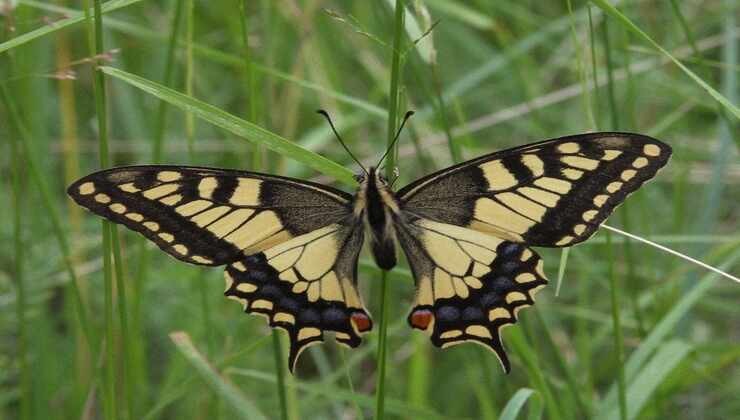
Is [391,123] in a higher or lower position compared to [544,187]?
higher

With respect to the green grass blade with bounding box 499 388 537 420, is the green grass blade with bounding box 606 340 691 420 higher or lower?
lower

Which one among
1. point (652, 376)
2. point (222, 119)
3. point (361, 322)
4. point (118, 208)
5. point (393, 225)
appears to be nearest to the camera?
point (222, 119)

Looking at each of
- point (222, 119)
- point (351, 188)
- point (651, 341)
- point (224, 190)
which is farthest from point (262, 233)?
point (351, 188)

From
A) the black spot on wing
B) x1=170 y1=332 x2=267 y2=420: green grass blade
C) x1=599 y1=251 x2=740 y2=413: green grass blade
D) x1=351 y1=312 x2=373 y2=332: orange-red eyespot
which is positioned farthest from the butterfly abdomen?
x1=599 y1=251 x2=740 y2=413: green grass blade

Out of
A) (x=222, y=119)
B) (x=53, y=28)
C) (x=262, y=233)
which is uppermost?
(x=53, y=28)

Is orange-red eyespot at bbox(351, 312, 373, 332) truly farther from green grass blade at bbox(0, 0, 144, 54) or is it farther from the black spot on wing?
green grass blade at bbox(0, 0, 144, 54)

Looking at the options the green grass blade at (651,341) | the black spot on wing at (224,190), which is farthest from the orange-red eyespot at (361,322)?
the green grass blade at (651,341)

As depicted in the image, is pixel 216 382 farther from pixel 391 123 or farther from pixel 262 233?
pixel 391 123
